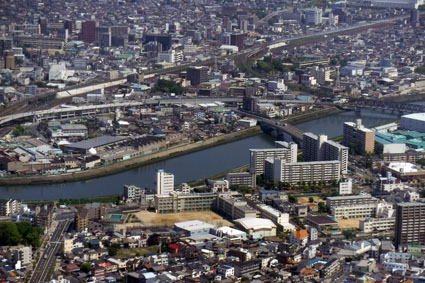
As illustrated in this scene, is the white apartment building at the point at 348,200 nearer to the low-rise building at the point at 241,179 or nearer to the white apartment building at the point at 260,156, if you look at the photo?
the low-rise building at the point at 241,179

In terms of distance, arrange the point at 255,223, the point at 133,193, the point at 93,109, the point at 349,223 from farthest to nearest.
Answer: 1. the point at 93,109
2. the point at 133,193
3. the point at 349,223
4. the point at 255,223

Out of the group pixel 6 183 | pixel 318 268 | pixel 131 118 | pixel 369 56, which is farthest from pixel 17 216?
pixel 369 56

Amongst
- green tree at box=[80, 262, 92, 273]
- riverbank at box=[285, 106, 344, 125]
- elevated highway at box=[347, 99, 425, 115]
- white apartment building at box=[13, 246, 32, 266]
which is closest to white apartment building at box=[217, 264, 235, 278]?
green tree at box=[80, 262, 92, 273]

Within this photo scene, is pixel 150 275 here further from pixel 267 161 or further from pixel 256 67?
pixel 256 67

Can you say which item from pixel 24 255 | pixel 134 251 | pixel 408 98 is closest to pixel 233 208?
pixel 134 251

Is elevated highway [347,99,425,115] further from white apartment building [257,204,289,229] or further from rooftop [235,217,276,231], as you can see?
rooftop [235,217,276,231]

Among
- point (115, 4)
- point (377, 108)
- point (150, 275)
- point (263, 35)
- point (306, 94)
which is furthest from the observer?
point (115, 4)

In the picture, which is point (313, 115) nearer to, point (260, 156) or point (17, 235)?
point (260, 156)
